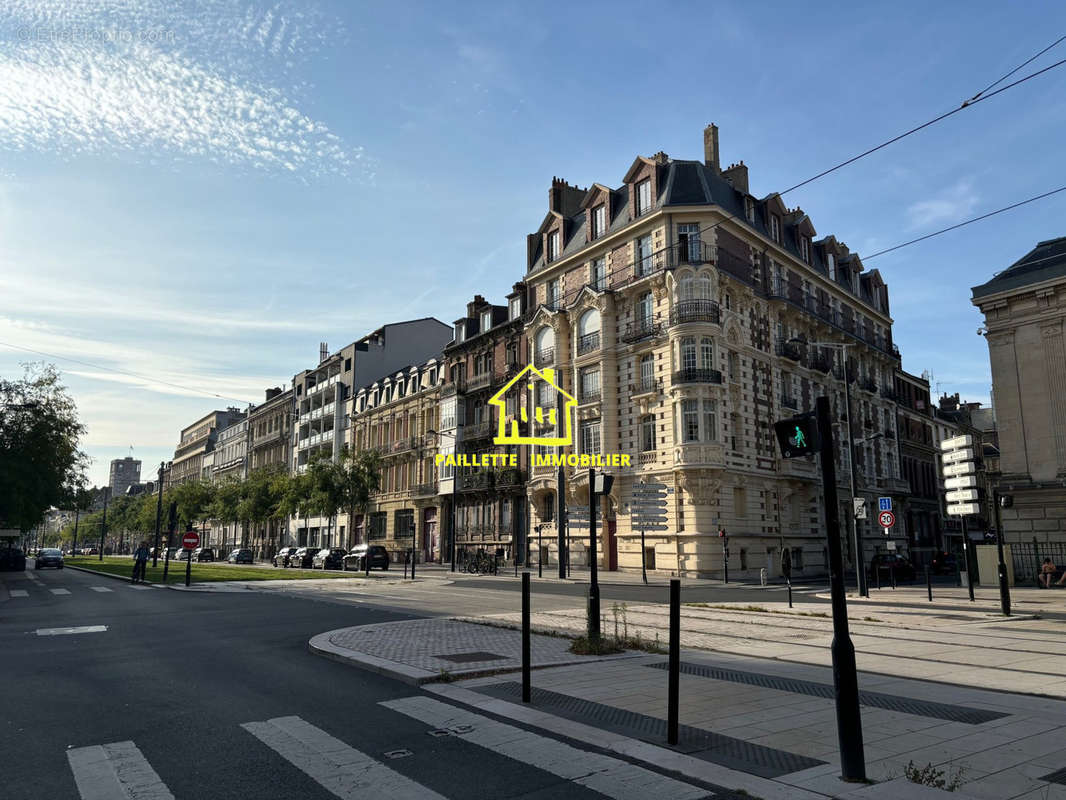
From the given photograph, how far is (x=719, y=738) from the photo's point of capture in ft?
20.4

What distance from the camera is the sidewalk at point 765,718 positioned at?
16.9 feet

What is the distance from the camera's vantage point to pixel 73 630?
1461 centimetres

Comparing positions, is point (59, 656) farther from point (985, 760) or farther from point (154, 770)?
point (985, 760)

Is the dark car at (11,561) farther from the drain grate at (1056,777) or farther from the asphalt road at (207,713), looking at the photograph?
the drain grate at (1056,777)

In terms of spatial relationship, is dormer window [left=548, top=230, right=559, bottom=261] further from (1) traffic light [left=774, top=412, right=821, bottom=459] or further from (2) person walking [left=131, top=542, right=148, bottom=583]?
(1) traffic light [left=774, top=412, right=821, bottom=459]

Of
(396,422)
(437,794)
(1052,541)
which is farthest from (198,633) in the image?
Answer: (396,422)

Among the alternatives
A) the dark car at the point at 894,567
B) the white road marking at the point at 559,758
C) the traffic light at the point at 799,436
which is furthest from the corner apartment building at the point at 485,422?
the traffic light at the point at 799,436

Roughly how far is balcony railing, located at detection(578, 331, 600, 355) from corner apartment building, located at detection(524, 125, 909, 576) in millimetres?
97

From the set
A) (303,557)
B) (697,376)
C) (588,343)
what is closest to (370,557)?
(303,557)

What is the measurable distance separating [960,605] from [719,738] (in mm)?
17282

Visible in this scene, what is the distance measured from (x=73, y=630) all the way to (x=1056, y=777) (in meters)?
15.9

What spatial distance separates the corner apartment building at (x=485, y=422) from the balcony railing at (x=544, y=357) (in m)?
1.09

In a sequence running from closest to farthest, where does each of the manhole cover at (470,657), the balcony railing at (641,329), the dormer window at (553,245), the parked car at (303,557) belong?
1. the manhole cover at (470,657)
2. the balcony railing at (641,329)
3. the dormer window at (553,245)
4. the parked car at (303,557)

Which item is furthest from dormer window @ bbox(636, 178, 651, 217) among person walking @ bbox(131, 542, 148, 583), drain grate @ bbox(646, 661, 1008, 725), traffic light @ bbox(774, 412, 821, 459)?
traffic light @ bbox(774, 412, 821, 459)
